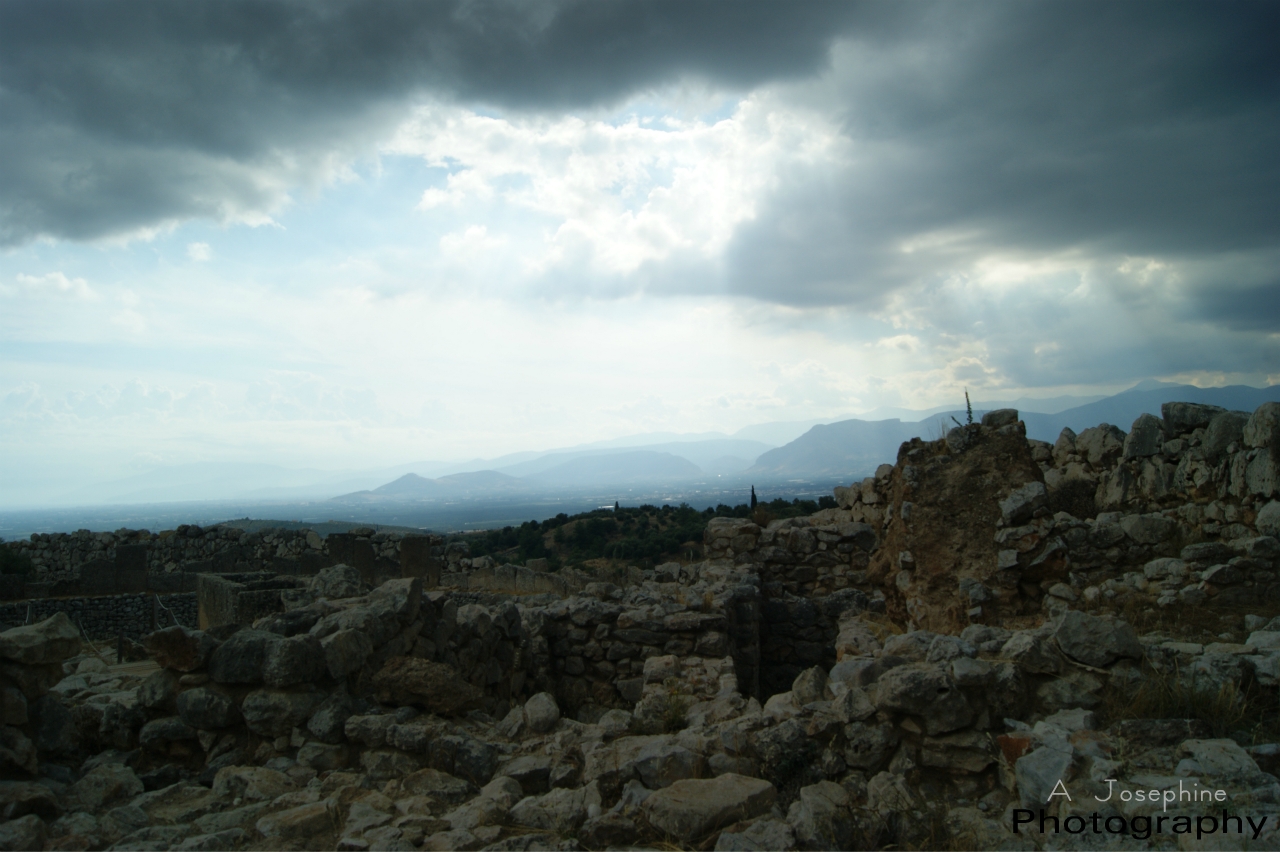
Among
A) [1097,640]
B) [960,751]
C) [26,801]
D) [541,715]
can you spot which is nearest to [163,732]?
[26,801]

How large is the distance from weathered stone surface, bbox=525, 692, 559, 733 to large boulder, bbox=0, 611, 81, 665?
10.9 ft

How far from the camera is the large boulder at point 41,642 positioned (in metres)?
4.74

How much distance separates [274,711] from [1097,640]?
5819 millimetres

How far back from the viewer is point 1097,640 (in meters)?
4.61

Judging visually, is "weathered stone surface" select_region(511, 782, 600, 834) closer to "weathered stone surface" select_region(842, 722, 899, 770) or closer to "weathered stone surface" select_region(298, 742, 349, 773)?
"weathered stone surface" select_region(842, 722, 899, 770)

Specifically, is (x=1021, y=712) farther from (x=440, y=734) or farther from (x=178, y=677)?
(x=178, y=677)

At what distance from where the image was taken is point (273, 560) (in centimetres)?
1988

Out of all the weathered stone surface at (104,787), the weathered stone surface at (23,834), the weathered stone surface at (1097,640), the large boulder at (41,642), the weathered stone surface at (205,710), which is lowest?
the weathered stone surface at (104,787)

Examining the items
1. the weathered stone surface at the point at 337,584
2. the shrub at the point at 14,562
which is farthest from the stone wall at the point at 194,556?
the weathered stone surface at the point at 337,584

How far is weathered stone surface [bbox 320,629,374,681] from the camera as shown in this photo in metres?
5.84

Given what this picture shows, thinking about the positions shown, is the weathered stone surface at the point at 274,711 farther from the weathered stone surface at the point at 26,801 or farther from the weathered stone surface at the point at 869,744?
the weathered stone surface at the point at 869,744

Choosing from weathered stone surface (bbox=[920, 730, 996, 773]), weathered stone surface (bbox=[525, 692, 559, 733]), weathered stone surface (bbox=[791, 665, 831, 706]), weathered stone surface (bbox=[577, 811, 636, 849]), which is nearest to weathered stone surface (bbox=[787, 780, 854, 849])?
weathered stone surface (bbox=[920, 730, 996, 773])

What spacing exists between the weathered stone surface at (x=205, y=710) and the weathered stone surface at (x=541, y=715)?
7.42 feet

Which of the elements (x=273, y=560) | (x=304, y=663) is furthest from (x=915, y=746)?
(x=273, y=560)
